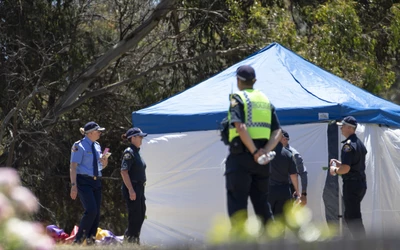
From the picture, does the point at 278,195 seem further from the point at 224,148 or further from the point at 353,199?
the point at 224,148

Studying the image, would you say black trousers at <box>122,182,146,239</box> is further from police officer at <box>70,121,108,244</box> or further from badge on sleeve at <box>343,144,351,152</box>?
badge on sleeve at <box>343,144,351,152</box>

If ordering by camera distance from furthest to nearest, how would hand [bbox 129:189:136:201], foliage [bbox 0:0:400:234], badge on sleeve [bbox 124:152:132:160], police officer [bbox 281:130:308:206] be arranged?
1. foliage [bbox 0:0:400:234]
2. badge on sleeve [bbox 124:152:132:160]
3. hand [bbox 129:189:136:201]
4. police officer [bbox 281:130:308:206]

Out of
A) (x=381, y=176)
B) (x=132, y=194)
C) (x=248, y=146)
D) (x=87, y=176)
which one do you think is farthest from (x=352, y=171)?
(x=87, y=176)

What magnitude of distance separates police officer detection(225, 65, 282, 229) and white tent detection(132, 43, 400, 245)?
11.0 ft

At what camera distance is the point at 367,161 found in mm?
11258

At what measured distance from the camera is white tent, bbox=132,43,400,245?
11.0 meters

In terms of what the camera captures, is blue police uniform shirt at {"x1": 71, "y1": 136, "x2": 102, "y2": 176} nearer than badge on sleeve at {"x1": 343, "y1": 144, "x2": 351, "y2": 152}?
No

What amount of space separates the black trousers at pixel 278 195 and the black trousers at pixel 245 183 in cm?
240

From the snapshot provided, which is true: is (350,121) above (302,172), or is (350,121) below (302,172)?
above

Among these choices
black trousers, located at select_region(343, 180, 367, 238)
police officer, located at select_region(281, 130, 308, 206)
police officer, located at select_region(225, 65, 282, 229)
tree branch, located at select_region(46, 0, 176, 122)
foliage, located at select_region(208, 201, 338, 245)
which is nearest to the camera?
foliage, located at select_region(208, 201, 338, 245)

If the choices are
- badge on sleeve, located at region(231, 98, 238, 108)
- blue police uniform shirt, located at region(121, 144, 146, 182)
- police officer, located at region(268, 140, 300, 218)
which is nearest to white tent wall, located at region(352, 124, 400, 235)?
police officer, located at region(268, 140, 300, 218)

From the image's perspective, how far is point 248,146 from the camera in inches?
288

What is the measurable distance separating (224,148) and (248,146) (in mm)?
3941

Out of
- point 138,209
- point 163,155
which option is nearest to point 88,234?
point 138,209
